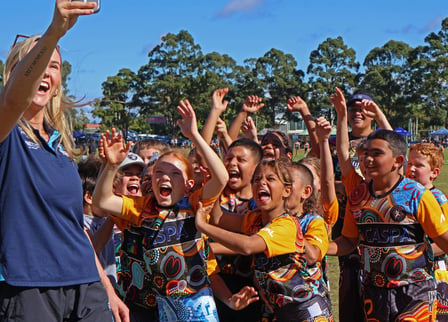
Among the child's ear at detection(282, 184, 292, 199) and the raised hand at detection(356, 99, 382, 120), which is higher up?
the raised hand at detection(356, 99, 382, 120)

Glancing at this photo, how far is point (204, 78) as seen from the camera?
6350 centimetres

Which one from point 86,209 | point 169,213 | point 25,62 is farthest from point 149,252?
point 25,62

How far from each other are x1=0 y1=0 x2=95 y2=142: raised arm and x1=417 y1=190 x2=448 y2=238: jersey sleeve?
2619 mm

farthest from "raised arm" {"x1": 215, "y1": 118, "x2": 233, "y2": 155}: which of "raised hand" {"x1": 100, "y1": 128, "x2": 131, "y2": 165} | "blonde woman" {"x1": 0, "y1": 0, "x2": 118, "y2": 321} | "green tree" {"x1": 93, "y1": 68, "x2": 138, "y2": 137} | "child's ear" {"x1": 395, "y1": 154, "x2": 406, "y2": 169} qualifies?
"green tree" {"x1": 93, "y1": 68, "x2": 138, "y2": 137}

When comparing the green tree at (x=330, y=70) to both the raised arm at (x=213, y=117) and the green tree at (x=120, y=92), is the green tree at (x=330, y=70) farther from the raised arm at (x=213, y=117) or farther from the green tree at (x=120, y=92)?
the raised arm at (x=213, y=117)

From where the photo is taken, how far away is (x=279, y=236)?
11.9ft

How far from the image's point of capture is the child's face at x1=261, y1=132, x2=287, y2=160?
17.2 ft

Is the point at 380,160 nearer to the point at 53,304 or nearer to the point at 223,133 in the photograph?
the point at 223,133

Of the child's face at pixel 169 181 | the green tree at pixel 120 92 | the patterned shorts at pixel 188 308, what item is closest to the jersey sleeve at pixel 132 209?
the child's face at pixel 169 181

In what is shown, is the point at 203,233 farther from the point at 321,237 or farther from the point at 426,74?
the point at 426,74

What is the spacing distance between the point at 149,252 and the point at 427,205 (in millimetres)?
1794

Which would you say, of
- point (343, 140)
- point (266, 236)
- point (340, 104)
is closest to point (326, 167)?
point (343, 140)

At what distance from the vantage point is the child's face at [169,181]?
147 inches

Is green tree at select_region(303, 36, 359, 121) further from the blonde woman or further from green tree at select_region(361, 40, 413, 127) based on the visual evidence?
the blonde woman
